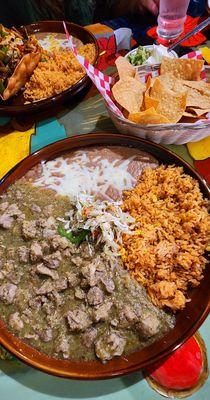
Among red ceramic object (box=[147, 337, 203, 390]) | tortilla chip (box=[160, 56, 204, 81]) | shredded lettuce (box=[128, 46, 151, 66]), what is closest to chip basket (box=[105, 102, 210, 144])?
tortilla chip (box=[160, 56, 204, 81])

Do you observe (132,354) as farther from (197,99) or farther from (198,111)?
(197,99)

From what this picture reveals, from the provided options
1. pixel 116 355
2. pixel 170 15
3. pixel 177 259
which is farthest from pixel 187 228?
pixel 170 15

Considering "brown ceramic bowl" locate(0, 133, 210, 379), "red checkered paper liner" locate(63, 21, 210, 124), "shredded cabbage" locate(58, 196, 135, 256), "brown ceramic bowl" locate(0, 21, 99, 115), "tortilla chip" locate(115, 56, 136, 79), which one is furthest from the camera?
"brown ceramic bowl" locate(0, 21, 99, 115)

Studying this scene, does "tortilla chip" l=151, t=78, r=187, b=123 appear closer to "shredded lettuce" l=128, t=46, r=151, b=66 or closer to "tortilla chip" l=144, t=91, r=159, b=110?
"tortilla chip" l=144, t=91, r=159, b=110

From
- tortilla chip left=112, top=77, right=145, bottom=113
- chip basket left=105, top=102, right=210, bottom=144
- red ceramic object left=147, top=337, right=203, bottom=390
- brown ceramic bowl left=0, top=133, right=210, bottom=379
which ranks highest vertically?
tortilla chip left=112, top=77, right=145, bottom=113

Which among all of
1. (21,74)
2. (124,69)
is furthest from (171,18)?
(21,74)
